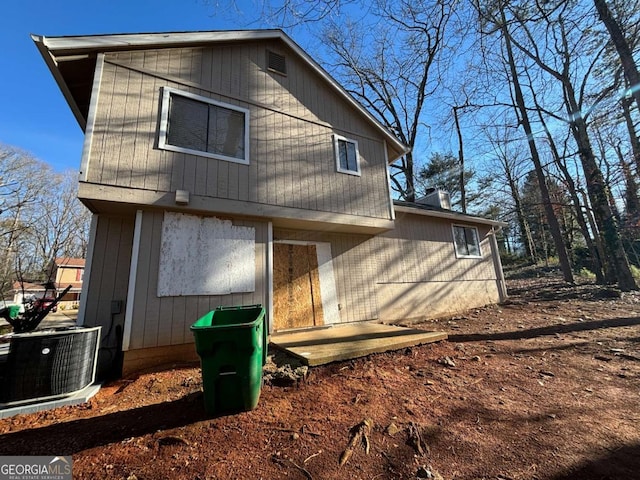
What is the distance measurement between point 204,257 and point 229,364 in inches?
119

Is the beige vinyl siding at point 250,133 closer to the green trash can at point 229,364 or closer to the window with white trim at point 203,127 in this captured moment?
the window with white trim at point 203,127

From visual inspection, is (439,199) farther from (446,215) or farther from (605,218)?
(605,218)

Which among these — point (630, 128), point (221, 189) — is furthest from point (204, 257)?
point (630, 128)

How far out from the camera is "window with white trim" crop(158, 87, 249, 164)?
5.48m

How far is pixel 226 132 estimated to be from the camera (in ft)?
19.8

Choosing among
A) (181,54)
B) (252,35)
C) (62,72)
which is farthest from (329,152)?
(62,72)

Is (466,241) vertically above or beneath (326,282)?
above

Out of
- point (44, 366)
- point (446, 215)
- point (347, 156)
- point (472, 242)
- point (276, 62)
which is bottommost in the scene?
point (44, 366)

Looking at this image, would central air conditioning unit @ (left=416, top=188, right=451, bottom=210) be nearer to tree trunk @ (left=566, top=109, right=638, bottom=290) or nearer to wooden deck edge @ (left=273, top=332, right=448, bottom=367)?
tree trunk @ (left=566, top=109, right=638, bottom=290)

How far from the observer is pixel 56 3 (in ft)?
18.8

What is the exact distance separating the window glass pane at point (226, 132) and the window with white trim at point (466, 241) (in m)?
8.34

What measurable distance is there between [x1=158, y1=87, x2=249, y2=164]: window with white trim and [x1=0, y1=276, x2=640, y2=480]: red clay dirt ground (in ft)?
13.7

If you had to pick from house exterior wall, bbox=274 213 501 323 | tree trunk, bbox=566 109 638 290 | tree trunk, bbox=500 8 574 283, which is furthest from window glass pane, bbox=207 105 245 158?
tree trunk, bbox=500 8 574 283

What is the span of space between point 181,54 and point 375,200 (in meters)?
5.71
